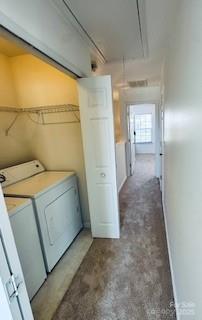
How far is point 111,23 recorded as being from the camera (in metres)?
1.87

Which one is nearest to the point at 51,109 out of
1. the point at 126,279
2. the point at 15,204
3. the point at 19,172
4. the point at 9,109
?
the point at 9,109

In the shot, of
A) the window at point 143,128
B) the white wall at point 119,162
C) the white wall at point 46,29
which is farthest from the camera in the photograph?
the window at point 143,128

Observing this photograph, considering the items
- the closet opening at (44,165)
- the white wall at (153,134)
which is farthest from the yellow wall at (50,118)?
the white wall at (153,134)

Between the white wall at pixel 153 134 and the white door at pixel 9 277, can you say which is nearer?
the white door at pixel 9 277

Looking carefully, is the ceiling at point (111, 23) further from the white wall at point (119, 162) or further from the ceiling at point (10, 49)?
the white wall at point (119, 162)

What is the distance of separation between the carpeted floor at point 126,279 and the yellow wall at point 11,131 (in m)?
1.64

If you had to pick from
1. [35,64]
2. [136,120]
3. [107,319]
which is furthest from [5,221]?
[136,120]

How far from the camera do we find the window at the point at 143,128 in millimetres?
8305

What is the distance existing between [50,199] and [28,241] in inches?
19.3

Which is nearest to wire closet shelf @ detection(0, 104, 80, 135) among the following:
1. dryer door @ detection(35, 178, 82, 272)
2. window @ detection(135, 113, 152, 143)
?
dryer door @ detection(35, 178, 82, 272)

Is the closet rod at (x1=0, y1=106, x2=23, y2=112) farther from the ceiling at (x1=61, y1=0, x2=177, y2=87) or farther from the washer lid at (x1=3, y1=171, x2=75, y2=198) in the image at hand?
the ceiling at (x1=61, y1=0, x2=177, y2=87)

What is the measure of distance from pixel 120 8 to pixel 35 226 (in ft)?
7.21

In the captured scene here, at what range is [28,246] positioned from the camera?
1797mm

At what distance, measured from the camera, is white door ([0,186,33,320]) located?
31.9 inches
